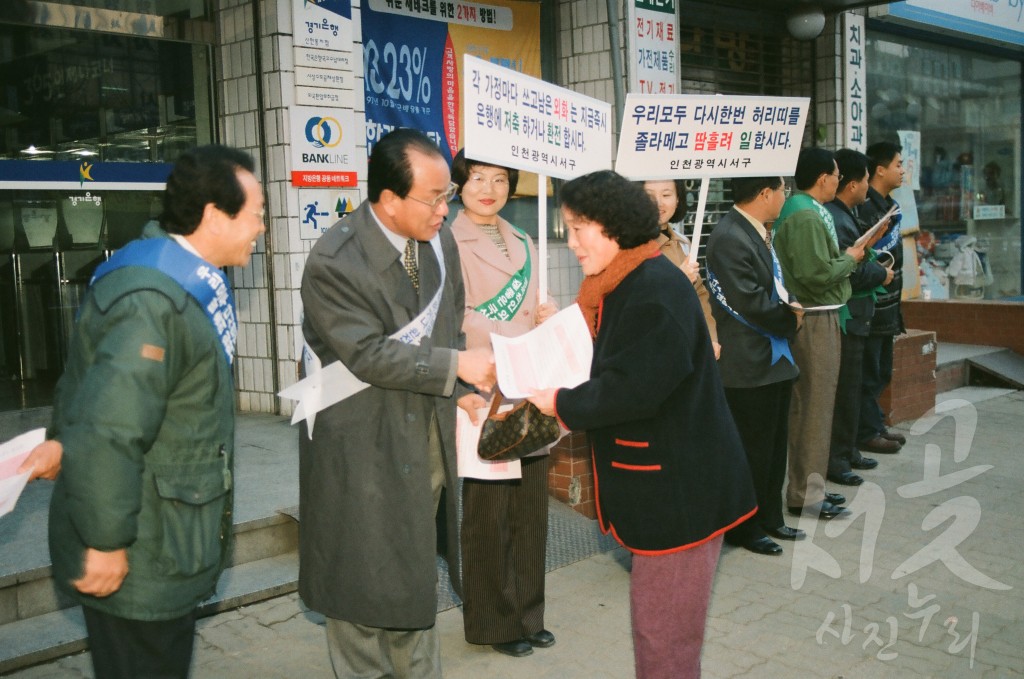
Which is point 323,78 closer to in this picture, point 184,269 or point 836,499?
point 836,499

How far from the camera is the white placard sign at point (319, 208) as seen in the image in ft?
23.3

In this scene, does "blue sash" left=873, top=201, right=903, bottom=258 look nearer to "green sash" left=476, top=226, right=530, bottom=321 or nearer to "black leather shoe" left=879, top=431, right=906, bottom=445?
"black leather shoe" left=879, top=431, right=906, bottom=445

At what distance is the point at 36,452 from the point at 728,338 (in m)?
3.74

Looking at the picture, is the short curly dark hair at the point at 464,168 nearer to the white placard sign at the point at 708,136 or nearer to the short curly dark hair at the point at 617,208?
the white placard sign at the point at 708,136

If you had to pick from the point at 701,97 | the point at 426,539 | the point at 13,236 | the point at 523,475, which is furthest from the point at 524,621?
the point at 13,236

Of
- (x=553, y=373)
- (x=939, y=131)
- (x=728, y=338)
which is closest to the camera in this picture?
(x=553, y=373)

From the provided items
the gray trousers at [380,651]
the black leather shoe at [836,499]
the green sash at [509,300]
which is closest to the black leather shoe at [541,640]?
the gray trousers at [380,651]

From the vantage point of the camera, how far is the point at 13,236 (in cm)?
691

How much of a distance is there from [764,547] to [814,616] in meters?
0.87

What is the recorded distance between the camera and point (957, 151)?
46.9ft

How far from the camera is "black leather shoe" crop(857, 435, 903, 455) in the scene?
761 cm

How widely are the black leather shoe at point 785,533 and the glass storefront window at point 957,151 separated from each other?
27.5 feet

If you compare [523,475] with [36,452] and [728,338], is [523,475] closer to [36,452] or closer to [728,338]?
[728,338]

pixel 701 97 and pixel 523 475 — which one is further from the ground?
pixel 701 97
